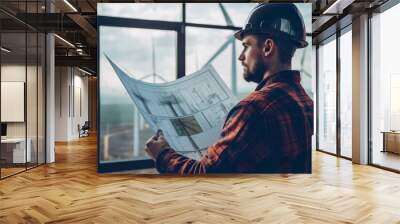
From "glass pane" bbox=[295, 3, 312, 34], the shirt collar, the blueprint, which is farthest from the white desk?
"glass pane" bbox=[295, 3, 312, 34]

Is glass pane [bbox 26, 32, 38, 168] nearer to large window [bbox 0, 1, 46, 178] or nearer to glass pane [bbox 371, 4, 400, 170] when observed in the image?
large window [bbox 0, 1, 46, 178]

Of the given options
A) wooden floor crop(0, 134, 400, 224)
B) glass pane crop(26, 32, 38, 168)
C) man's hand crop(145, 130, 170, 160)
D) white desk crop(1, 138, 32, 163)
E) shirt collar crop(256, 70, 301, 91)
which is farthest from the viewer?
A: glass pane crop(26, 32, 38, 168)

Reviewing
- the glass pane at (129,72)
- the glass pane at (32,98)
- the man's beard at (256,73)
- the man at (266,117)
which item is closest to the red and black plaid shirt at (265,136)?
the man at (266,117)

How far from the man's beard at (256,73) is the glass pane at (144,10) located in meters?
1.48

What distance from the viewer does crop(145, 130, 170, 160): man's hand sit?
628 cm

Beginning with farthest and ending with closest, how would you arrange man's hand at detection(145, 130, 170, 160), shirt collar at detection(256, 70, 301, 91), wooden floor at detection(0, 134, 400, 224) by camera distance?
man's hand at detection(145, 130, 170, 160)
shirt collar at detection(256, 70, 301, 91)
wooden floor at detection(0, 134, 400, 224)

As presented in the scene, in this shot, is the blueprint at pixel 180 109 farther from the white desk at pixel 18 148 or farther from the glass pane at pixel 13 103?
the white desk at pixel 18 148

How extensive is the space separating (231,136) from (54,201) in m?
2.93

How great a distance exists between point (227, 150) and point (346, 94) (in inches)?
163

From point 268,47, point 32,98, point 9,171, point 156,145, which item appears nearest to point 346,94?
point 268,47

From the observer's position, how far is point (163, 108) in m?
6.25

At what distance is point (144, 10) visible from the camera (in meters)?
6.30

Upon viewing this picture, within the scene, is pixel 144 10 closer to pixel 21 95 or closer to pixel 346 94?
pixel 21 95

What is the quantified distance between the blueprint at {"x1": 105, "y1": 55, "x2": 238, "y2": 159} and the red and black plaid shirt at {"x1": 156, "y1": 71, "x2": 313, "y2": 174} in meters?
0.17
